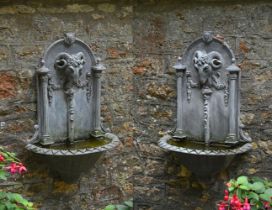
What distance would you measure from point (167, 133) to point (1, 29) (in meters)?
1.30

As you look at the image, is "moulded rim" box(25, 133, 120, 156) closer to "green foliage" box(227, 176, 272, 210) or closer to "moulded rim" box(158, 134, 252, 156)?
"moulded rim" box(158, 134, 252, 156)

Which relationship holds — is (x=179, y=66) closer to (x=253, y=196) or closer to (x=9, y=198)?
(x=253, y=196)

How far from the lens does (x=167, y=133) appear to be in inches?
Answer: 145

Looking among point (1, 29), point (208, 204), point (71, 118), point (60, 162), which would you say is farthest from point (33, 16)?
point (208, 204)

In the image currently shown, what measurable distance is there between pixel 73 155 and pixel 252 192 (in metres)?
1.06

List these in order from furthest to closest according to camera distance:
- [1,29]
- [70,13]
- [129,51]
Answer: [129,51] < [70,13] < [1,29]

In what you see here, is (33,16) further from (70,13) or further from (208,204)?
(208,204)

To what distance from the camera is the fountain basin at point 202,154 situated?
11.0ft

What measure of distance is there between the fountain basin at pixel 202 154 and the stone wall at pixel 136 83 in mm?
151

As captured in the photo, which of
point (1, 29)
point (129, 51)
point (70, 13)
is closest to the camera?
point (1, 29)

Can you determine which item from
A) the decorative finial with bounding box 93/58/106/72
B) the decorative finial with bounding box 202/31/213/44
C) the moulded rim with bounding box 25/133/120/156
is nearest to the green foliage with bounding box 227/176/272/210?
the moulded rim with bounding box 25/133/120/156

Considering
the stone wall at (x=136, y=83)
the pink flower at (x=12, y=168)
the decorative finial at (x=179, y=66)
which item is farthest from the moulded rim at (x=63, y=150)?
the decorative finial at (x=179, y=66)

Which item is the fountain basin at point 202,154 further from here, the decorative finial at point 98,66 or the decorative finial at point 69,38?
the decorative finial at point 69,38

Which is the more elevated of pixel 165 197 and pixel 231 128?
pixel 231 128
